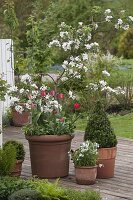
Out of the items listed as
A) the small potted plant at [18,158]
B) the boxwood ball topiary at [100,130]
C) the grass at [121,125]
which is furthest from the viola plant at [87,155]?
the grass at [121,125]

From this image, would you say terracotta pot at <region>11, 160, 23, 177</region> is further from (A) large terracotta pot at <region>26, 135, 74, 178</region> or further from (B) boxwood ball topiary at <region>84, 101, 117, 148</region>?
(B) boxwood ball topiary at <region>84, 101, 117, 148</region>

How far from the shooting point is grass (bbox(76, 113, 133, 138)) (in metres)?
11.6

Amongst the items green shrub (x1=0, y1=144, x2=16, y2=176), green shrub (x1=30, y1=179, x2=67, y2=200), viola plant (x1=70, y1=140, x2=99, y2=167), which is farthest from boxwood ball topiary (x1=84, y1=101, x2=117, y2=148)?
green shrub (x1=30, y1=179, x2=67, y2=200)

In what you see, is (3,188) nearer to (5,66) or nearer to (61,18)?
(5,66)

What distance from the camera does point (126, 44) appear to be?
32875 millimetres

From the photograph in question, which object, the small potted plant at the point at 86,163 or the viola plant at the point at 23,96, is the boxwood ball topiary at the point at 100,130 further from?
the viola plant at the point at 23,96

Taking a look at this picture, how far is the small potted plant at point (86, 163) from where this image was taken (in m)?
7.41

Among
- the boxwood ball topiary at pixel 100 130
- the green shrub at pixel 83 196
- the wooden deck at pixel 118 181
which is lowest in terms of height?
the wooden deck at pixel 118 181

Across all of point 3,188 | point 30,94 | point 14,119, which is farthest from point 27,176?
point 14,119

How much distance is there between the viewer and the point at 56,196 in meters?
6.04

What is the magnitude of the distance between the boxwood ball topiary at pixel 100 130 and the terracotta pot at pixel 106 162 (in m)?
0.07

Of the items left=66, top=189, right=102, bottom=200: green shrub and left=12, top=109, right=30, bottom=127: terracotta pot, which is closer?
left=66, top=189, right=102, bottom=200: green shrub

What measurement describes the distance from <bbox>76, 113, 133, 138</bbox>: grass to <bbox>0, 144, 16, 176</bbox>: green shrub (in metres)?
4.54

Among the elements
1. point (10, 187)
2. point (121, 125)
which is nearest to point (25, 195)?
point (10, 187)
